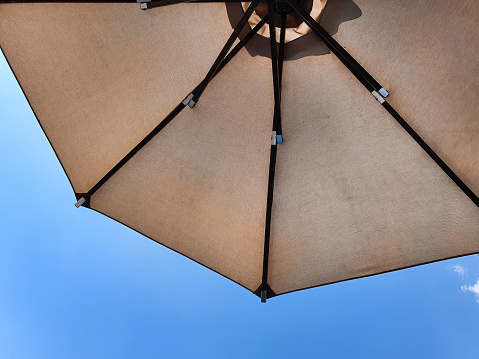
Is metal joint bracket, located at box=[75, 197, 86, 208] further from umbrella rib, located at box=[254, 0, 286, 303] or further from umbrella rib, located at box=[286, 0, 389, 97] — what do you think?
umbrella rib, located at box=[286, 0, 389, 97]

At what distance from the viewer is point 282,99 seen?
181 inches

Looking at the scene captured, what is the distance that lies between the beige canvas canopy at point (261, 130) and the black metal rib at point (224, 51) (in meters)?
0.01

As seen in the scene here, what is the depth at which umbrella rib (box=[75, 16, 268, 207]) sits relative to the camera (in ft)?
14.8

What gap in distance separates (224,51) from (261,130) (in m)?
1.00

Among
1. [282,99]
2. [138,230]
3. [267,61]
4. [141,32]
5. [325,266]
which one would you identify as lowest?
[325,266]

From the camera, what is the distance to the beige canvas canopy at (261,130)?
13.5ft

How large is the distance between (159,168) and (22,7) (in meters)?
2.18

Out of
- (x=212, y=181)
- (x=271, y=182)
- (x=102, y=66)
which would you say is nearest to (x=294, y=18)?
(x=271, y=182)

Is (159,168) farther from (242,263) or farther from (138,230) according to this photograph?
(242,263)

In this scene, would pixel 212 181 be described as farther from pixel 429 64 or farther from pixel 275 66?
pixel 429 64

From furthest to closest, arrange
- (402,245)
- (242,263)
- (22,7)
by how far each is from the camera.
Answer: (242,263), (402,245), (22,7)

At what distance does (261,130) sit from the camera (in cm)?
459

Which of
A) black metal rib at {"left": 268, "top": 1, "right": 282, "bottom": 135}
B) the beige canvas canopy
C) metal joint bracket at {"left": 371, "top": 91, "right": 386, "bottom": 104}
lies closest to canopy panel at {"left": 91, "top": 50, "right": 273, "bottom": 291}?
the beige canvas canopy

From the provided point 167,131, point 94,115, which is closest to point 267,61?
point 167,131
